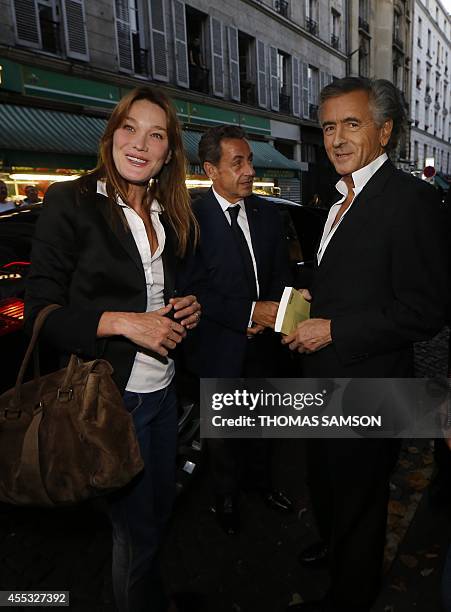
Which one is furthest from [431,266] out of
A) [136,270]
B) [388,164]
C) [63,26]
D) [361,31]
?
[361,31]

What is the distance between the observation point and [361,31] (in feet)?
82.4

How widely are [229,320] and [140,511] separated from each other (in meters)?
1.24

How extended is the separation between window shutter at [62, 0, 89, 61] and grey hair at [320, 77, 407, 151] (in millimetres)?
11172

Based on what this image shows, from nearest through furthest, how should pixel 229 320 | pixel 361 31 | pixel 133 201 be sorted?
pixel 133 201 < pixel 229 320 < pixel 361 31

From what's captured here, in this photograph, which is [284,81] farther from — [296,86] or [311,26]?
[311,26]

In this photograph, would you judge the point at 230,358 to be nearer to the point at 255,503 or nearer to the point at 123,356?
the point at 255,503

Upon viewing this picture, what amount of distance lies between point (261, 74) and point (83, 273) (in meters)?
17.9

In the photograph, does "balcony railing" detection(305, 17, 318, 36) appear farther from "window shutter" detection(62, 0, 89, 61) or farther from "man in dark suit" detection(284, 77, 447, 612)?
"man in dark suit" detection(284, 77, 447, 612)

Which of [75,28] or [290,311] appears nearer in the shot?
[290,311]

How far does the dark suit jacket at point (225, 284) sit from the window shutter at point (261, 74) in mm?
15972

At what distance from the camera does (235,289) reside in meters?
2.72

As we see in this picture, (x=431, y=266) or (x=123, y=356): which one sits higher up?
(x=431, y=266)

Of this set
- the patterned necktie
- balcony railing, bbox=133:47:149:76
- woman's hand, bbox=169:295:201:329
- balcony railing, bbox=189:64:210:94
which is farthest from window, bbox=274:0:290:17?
woman's hand, bbox=169:295:201:329

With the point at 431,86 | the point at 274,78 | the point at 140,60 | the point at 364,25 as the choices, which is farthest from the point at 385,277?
the point at 431,86
